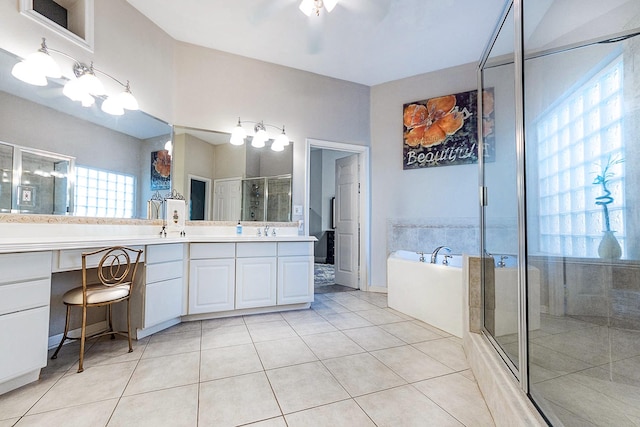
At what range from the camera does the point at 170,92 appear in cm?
305

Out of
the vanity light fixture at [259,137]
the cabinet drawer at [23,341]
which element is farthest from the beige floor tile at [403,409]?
the vanity light fixture at [259,137]

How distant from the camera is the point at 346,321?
8.98ft

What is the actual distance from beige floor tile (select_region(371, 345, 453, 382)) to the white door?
2.08 meters

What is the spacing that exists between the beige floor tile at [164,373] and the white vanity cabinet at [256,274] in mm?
871

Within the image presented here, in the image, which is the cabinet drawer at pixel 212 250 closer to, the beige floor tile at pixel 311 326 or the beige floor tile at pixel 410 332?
the beige floor tile at pixel 311 326

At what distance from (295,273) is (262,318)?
1.90ft

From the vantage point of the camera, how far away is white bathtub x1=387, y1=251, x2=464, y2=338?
244 centimetres

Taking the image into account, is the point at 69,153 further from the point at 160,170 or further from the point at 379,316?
the point at 379,316

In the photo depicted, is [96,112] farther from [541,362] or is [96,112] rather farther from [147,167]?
[541,362]

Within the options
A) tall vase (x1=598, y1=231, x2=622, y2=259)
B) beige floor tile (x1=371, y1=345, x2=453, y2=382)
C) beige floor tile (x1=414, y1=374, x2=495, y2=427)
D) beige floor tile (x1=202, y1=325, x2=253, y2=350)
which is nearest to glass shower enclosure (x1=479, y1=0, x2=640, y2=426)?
tall vase (x1=598, y1=231, x2=622, y2=259)

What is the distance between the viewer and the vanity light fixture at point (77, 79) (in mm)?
1877

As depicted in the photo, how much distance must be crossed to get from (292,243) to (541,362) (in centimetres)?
228

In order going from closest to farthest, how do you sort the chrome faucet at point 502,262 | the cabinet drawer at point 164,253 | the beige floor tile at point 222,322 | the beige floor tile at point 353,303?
the chrome faucet at point 502,262 < the cabinet drawer at point 164,253 < the beige floor tile at point 222,322 < the beige floor tile at point 353,303

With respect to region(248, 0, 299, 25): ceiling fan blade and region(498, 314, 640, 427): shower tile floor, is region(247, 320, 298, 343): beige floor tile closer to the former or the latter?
→ region(498, 314, 640, 427): shower tile floor
